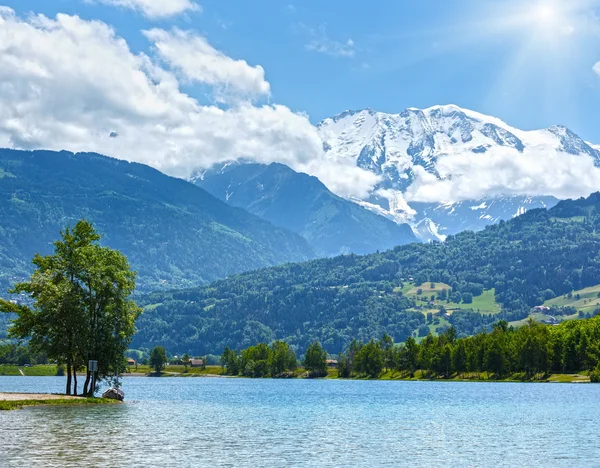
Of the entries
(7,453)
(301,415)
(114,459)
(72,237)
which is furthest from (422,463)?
(72,237)

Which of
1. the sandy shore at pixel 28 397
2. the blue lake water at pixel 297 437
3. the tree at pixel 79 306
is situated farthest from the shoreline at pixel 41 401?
the tree at pixel 79 306

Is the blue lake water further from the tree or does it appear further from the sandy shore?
the tree

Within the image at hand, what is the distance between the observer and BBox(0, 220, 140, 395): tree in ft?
335

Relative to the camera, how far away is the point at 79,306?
10356 centimetres

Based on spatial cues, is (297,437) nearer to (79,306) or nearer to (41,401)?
(41,401)

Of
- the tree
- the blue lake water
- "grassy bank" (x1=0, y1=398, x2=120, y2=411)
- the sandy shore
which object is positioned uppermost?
the tree

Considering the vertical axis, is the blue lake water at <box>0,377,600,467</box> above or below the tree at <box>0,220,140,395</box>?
below

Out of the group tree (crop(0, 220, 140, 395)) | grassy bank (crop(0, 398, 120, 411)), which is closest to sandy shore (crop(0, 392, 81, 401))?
grassy bank (crop(0, 398, 120, 411))

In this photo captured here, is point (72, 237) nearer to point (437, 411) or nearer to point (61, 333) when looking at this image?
point (61, 333)

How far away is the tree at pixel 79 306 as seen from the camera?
335ft

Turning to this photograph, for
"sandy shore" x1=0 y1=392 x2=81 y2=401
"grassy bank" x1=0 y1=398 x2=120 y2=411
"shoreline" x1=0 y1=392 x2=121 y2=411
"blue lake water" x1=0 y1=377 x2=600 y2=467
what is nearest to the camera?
"blue lake water" x1=0 y1=377 x2=600 y2=467

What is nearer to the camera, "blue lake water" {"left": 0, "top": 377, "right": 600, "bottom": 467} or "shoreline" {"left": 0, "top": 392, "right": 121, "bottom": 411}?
"blue lake water" {"left": 0, "top": 377, "right": 600, "bottom": 467}

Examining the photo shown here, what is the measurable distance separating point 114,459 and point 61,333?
50516 mm

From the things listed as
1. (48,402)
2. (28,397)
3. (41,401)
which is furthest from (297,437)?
(28,397)
